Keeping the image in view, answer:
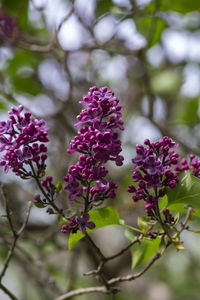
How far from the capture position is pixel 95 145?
4.13 feet

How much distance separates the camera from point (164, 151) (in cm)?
137

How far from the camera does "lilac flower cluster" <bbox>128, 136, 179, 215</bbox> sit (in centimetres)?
131

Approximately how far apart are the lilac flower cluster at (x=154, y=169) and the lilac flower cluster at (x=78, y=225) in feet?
0.65

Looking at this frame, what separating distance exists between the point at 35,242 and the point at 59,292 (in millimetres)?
435

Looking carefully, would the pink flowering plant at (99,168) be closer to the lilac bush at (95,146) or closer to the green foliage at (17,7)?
the lilac bush at (95,146)

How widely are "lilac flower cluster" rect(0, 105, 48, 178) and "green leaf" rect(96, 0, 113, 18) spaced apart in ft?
7.48

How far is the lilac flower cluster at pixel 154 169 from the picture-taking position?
4.28 feet

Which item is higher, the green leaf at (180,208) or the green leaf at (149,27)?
the green leaf at (149,27)

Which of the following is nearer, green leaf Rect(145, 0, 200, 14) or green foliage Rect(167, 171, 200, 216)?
green foliage Rect(167, 171, 200, 216)

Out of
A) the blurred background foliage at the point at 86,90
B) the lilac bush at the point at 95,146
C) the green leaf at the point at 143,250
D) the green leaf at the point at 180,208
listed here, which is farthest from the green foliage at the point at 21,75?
the green leaf at the point at 180,208

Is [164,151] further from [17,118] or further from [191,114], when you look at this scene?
[191,114]

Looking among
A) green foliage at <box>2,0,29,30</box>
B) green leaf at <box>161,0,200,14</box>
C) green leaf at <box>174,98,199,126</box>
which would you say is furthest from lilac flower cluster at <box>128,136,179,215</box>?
green leaf at <box>174,98,199,126</box>

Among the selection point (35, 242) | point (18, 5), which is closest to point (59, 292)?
point (35, 242)

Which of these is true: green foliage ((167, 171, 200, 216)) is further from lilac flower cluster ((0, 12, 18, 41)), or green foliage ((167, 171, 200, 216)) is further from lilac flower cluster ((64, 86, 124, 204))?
lilac flower cluster ((0, 12, 18, 41))
